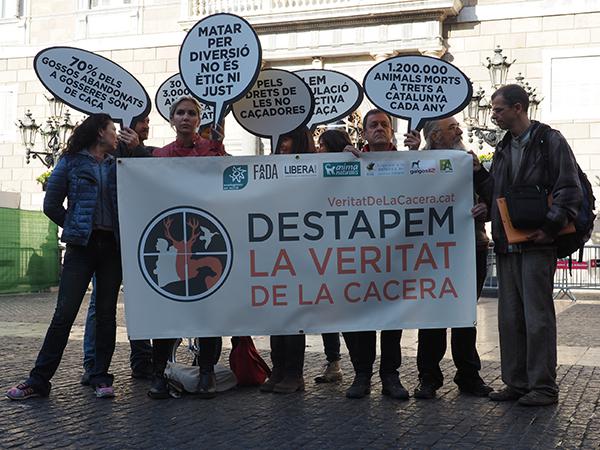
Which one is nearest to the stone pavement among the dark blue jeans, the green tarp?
the dark blue jeans

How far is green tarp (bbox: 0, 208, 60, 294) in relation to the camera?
59.0ft

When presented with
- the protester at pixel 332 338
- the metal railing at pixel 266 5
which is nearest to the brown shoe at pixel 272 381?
the protester at pixel 332 338

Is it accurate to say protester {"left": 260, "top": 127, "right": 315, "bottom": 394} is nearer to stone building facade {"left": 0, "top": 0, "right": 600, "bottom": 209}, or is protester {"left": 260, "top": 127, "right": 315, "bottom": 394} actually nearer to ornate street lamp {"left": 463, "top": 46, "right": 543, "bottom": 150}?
ornate street lamp {"left": 463, "top": 46, "right": 543, "bottom": 150}

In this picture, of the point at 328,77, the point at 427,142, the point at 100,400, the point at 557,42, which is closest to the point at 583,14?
the point at 557,42

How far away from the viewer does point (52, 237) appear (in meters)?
19.5

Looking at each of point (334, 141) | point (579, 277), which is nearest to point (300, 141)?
point (334, 141)

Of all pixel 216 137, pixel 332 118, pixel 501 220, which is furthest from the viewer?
pixel 332 118

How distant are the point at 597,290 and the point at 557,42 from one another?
605cm

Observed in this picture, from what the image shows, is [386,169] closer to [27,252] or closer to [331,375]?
[331,375]

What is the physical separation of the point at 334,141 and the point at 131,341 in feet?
7.04

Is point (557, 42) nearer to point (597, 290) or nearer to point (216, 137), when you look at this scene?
point (597, 290)

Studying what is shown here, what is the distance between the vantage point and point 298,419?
5.25 meters

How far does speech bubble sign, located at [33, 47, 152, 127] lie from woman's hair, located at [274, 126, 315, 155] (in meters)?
1.11

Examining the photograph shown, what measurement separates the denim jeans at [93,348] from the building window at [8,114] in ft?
65.0
